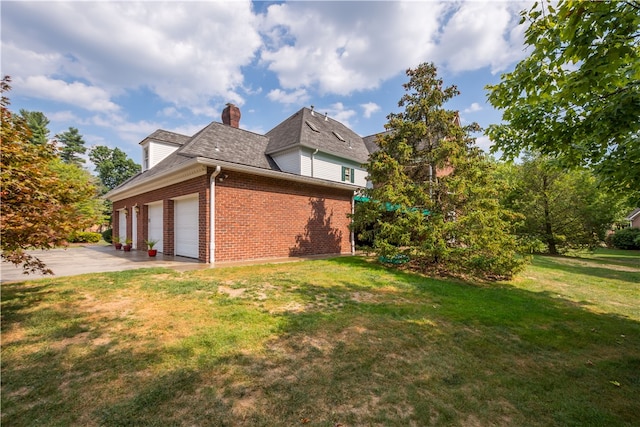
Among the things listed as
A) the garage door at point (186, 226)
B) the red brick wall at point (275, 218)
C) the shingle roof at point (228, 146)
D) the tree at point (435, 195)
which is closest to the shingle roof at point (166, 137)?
the shingle roof at point (228, 146)

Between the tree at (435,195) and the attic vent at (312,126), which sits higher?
the attic vent at (312,126)

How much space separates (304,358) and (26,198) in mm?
4033

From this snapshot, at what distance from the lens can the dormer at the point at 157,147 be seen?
15.8 m

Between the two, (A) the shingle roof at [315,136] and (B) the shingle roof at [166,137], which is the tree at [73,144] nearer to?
(B) the shingle roof at [166,137]

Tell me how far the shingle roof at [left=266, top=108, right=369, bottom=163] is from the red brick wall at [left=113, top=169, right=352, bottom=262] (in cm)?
364

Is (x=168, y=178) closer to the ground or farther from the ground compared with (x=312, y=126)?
closer to the ground

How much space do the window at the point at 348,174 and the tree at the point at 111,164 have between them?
61.7 m

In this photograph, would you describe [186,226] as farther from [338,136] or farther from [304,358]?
[338,136]

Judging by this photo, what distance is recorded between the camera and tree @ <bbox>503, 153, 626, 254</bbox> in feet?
58.7

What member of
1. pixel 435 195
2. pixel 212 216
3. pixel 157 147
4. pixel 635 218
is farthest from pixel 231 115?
pixel 635 218

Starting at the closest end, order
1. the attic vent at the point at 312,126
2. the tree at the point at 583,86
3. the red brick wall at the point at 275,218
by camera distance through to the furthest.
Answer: the tree at the point at 583,86 < the red brick wall at the point at 275,218 < the attic vent at the point at 312,126

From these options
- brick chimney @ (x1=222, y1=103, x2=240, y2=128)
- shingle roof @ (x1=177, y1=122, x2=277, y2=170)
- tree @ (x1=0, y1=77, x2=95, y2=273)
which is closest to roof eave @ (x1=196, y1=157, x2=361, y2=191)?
shingle roof @ (x1=177, y1=122, x2=277, y2=170)

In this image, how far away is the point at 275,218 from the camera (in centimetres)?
1076

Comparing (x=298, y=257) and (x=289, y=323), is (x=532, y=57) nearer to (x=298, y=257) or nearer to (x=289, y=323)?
(x=289, y=323)
